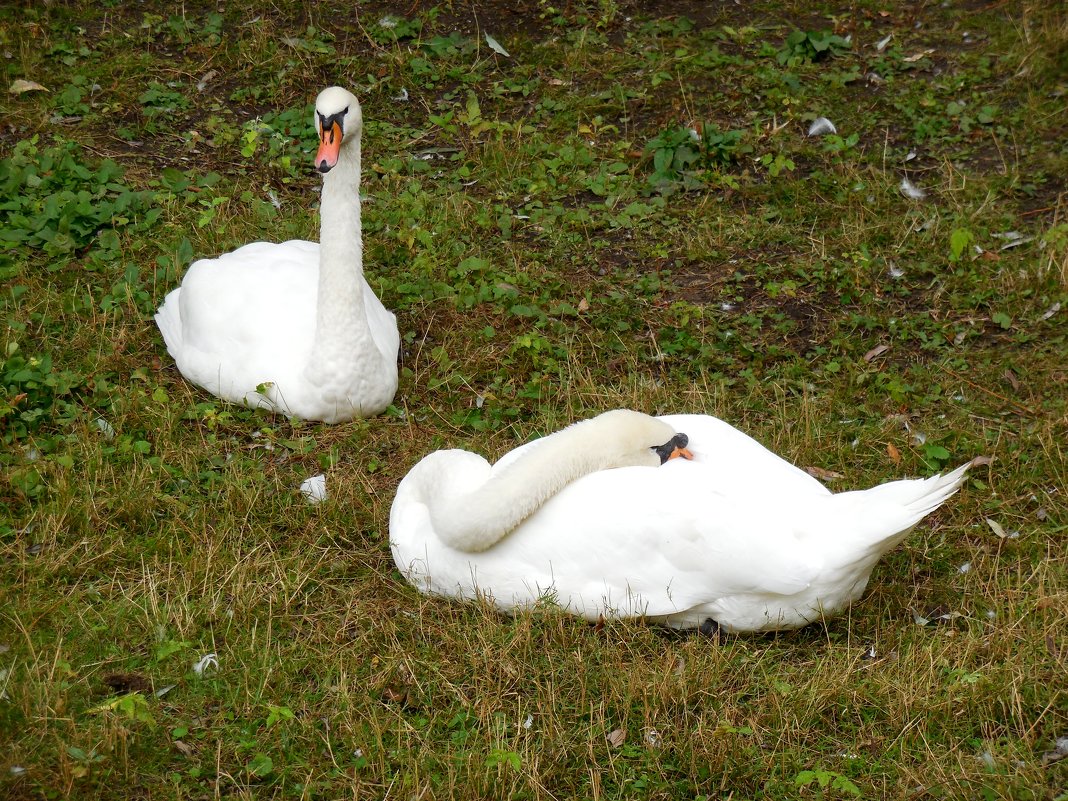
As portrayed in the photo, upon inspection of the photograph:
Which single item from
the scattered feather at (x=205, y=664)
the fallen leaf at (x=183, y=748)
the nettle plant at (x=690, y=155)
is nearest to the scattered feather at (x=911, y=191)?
the nettle plant at (x=690, y=155)

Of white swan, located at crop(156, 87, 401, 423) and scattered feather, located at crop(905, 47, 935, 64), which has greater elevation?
scattered feather, located at crop(905, 47, 935, 64)

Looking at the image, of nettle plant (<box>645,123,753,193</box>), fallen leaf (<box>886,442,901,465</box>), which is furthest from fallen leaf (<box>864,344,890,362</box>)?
nettle plant (<box>645,123,753,193</box>)

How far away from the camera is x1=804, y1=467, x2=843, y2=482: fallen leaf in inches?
204

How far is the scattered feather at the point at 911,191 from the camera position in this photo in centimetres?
707

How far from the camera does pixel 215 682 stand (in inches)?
161

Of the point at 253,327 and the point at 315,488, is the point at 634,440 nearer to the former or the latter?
the point at 315,488

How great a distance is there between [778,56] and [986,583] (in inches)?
191

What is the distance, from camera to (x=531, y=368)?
5.96 metres

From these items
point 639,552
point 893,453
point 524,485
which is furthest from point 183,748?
point 893,453

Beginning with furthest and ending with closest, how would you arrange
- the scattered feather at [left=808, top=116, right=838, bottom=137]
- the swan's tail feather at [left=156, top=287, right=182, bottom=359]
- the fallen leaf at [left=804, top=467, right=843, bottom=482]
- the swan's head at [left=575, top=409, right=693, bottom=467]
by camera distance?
the scattered feather at [left=808, top=116, right=838, bottom=137], the swan's tail feather at [left=156, top=287, right=182, bottom=359], the fallen leaf at [left=804, top=467, right=843, bottom=482], the swan's head at [left=575, top=409, right=693, bottom=467]

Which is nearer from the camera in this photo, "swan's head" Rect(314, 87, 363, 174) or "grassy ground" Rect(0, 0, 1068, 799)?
"grassy ground" Rect(0, 0, 1068, 799)

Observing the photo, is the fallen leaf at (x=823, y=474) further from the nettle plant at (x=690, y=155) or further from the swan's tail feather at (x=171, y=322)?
the swan's tail feather at (x=171, y=322)

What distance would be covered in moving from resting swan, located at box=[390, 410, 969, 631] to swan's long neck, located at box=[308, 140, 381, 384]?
103 centimetres

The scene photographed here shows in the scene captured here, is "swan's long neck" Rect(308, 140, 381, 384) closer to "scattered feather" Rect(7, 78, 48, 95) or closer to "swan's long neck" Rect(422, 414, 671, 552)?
"swan's long neck" Rect(422, 414, 671, 552)
